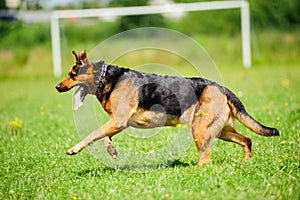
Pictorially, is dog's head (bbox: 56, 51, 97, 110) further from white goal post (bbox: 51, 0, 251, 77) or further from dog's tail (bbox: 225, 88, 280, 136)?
white goal post (bbox: 51, 0, 251, 77)

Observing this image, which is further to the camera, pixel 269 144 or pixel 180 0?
pixel 180 0

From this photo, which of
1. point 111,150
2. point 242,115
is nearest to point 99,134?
point 111,150

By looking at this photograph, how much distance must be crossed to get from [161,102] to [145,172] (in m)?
0.87

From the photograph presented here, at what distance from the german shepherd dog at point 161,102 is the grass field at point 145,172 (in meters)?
0.39

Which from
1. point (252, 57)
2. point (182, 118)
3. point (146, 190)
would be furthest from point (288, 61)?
point (146, 190)

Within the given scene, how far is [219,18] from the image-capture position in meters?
23.4

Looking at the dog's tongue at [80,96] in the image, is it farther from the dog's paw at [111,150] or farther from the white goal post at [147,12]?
the white goal post at [147,12]

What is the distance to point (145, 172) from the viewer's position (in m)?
5.52

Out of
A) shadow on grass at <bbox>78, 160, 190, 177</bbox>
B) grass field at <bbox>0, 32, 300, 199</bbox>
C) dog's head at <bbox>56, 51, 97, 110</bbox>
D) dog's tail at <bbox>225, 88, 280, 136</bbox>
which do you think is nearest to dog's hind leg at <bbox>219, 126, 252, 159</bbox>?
grass field at <bbox>0, 32, 300, 199</bbox>

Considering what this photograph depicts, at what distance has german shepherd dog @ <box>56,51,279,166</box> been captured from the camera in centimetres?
558

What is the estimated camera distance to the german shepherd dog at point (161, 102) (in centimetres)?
558

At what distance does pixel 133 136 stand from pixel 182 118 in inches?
90.4

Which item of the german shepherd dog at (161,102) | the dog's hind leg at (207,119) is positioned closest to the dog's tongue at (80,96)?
the german shepherd dog at (161,102)

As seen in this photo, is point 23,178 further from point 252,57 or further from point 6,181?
point 252,57
